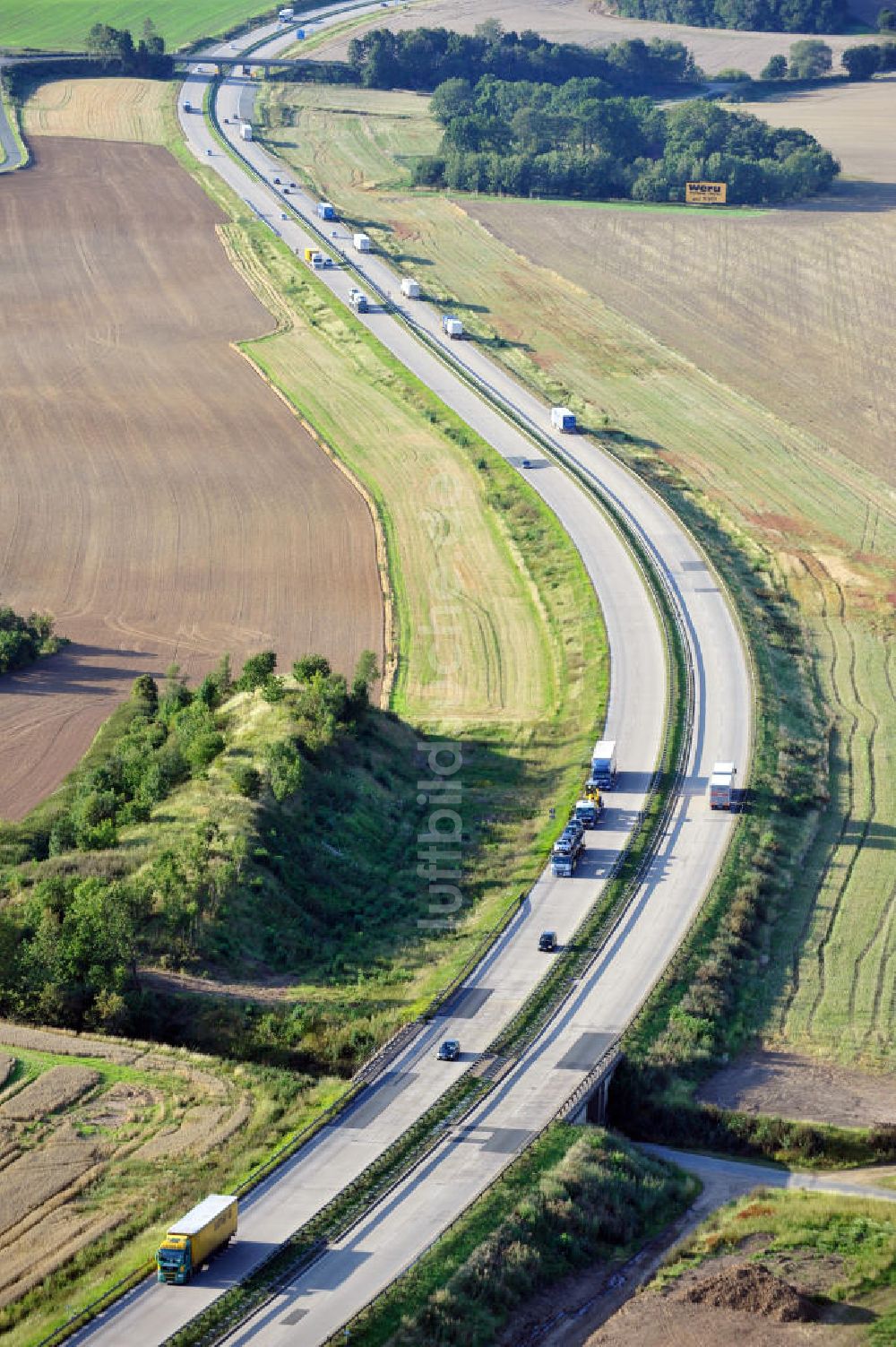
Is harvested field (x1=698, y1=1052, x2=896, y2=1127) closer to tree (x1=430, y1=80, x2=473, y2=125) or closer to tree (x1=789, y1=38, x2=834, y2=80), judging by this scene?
tree (x1=430, y1=80, x2=473, y2=125)

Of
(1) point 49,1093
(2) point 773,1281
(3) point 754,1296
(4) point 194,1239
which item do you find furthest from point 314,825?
(3) point 754,1296

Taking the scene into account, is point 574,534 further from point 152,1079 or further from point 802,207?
point 802,207

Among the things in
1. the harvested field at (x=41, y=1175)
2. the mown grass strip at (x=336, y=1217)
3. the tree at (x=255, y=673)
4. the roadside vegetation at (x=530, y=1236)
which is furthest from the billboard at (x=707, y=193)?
the harvested field at (x=41, y=1175)

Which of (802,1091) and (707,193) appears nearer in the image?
(802,1091)

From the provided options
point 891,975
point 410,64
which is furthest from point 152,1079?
point 410,64

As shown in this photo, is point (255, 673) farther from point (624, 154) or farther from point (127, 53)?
point (127, 53)

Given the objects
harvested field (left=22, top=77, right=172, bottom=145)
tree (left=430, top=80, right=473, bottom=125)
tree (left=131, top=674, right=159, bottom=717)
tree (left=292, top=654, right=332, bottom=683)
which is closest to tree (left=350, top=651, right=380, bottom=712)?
tree (left=292, top=654, right=332, bottom=683)
